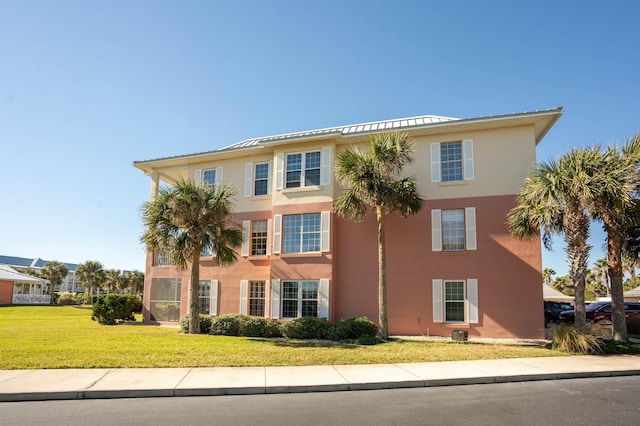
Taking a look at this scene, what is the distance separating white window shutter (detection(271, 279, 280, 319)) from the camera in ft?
62.7

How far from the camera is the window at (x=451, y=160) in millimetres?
18125

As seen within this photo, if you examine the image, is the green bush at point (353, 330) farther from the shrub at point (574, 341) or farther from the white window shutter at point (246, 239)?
the white window shutter at point (246, 239)

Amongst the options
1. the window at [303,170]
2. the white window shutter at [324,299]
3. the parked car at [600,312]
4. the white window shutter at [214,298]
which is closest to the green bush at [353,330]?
the white window shutter at [324,299]

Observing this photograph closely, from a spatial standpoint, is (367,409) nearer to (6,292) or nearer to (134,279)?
(6,292)

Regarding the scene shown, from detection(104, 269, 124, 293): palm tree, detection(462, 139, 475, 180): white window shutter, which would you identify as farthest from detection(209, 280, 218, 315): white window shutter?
detection(104, 269, 124, 293): palm tree

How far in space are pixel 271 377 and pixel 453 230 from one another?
37.6ft

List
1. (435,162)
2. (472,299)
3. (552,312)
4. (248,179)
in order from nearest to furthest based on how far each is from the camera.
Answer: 1. (472,299)
2. (435,162)
3. (248,179)
4. (552,312)

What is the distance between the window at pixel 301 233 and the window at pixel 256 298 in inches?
90.3

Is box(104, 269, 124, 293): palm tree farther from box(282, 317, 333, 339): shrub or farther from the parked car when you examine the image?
the parked car

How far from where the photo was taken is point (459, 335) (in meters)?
15.9

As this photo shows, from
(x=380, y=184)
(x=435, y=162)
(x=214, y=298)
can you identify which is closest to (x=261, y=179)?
(x=214, y=298)

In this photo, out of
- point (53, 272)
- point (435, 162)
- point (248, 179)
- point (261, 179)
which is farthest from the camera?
point (53, 272)

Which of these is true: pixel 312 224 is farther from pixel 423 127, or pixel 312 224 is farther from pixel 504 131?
pixel 504 131

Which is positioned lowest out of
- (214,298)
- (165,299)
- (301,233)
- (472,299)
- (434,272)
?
(165,299)
